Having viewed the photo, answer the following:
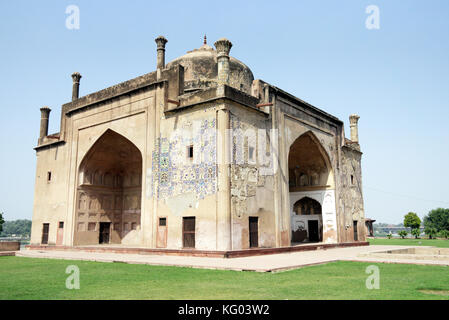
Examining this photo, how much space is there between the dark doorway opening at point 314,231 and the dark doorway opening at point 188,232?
9399mm

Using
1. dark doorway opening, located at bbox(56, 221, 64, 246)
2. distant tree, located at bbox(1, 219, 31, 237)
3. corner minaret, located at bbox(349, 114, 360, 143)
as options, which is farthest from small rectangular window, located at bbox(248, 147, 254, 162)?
distant tree, located at bbox(1, 219, 31, 237)

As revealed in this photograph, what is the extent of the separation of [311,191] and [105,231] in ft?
34.7

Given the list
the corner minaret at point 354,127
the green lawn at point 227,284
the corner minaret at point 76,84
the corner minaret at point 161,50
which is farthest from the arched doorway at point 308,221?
the corner minaret at point 76,84

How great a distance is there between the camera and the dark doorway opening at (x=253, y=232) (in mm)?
12523

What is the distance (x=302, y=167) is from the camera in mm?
19609

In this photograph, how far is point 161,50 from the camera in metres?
15.1

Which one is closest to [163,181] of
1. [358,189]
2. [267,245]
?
[267,245]

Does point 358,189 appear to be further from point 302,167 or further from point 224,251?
point 224,251

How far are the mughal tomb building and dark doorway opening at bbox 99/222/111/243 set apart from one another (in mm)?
70

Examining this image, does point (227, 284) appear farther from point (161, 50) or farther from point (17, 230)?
point (17, 230)

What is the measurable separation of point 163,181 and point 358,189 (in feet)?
39.7

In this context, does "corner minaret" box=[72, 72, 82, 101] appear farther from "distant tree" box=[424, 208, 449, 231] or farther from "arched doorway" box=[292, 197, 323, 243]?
"distant tree" box=[424, 208, 449, 231]

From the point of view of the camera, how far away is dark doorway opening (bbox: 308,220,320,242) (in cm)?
1963

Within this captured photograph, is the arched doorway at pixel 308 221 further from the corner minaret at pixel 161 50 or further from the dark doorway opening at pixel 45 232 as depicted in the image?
the dark doorway opening at pixel 45 232
